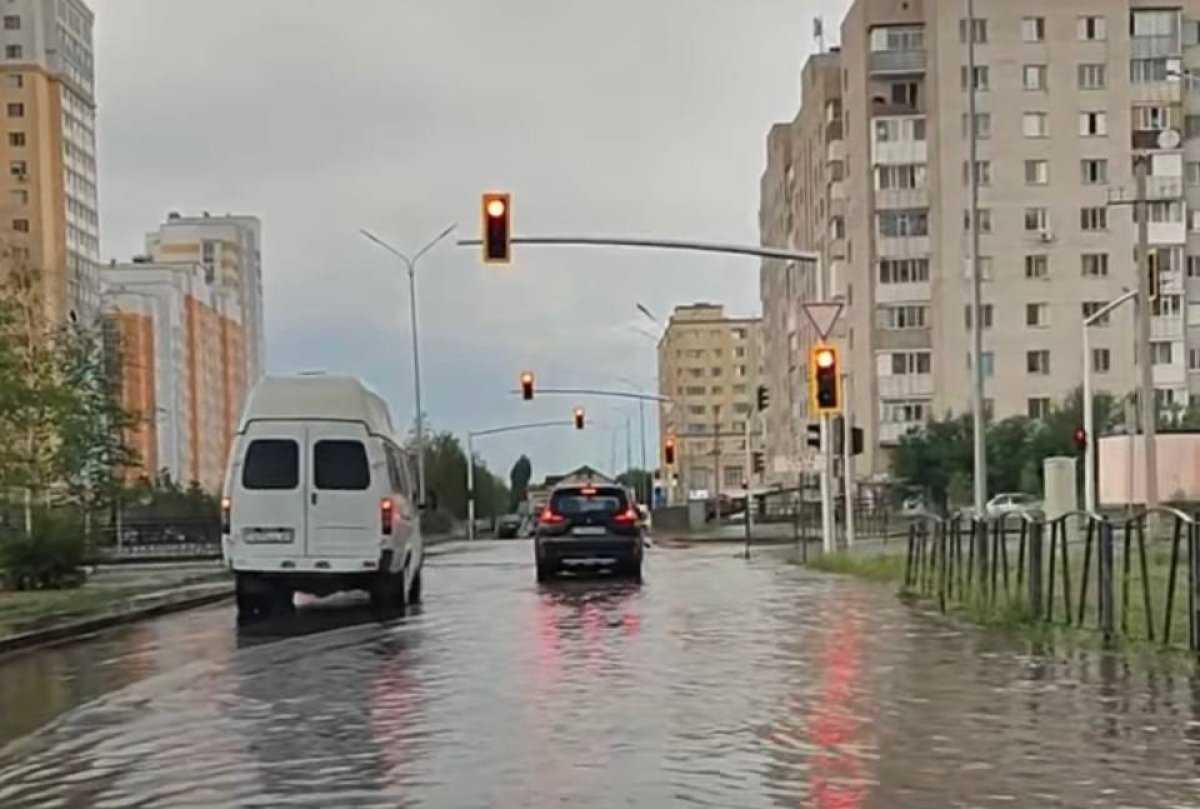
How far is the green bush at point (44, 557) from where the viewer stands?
99.3 ft

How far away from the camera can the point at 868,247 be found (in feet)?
293

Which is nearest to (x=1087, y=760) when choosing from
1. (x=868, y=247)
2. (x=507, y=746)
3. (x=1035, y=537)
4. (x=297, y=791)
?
(x=507, y=746)

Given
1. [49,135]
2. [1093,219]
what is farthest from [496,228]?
[49,135]

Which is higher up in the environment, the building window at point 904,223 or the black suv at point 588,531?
the building window at point 904,223

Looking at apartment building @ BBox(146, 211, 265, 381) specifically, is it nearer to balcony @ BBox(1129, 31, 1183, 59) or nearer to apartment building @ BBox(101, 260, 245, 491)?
apartment building @ BBox(101, 260, 245, 491)

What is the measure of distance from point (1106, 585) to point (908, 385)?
241 ft

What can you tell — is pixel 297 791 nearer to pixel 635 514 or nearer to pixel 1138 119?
pixel 635 514

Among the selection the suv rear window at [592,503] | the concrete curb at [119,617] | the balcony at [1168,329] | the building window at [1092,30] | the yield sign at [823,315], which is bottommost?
the concrete curb at [119,617]

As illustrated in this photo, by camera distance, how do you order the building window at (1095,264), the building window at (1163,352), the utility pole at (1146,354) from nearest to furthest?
the utility pole at (1146,354) < the building window at (1163,352) < the building window at (1095,264)

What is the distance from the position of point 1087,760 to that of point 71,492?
3067 centimetres

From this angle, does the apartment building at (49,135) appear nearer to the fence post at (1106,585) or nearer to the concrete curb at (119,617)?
the concrete curb at (119,617)

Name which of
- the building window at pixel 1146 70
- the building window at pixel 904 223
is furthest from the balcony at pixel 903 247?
the building window at pixel 1146 70

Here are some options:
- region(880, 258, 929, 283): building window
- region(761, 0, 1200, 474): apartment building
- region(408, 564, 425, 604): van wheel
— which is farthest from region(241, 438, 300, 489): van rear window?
region(880, 258, 929, 283): building window

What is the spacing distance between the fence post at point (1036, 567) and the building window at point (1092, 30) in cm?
7493
